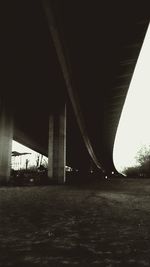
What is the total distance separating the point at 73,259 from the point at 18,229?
149 centimetres

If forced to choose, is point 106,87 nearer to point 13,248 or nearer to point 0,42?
point 0,42

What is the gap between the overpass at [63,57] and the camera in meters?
12.4

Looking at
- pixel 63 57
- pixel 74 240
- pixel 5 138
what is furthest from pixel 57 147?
pixel 74 240

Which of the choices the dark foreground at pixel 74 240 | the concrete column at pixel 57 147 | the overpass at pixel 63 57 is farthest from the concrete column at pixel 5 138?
the dark foreground at pixel 74 240

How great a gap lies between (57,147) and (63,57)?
22.7ft

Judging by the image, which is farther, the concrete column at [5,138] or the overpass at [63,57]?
the concrete column at [5,138]

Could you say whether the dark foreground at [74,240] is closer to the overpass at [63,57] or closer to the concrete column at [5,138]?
the overpass at [63,57]

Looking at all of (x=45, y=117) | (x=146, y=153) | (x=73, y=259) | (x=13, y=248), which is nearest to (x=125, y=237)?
(x=73, y=259)

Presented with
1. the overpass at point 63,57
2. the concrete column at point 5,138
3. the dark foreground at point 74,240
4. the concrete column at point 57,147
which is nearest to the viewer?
the dark foreground at point 74,240

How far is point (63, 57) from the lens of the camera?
14891 millimetres

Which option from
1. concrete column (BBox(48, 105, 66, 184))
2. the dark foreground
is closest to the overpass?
concrete column (BBox(48, 105, 66, 184))

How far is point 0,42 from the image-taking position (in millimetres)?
14883

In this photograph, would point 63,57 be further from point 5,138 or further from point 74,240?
point 74,240

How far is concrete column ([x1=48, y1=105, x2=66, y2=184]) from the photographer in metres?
19.1
